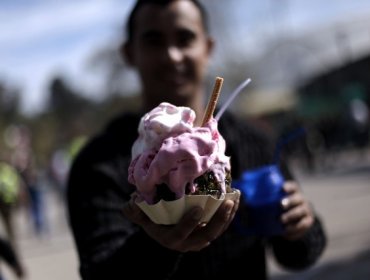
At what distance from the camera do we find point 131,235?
1794 mm

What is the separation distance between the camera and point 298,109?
102ft

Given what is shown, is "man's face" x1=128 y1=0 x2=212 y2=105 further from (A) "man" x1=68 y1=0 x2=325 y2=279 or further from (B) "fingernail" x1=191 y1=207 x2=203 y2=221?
(B) "fingernail" x1=191 y1=207 x2=203 y2=221

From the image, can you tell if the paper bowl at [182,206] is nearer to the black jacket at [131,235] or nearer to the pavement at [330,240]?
the black jacket at [131,235]

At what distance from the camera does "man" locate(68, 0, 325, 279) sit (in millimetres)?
1861

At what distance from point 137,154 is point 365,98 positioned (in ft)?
79.9

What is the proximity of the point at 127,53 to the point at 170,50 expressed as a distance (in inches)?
12.1

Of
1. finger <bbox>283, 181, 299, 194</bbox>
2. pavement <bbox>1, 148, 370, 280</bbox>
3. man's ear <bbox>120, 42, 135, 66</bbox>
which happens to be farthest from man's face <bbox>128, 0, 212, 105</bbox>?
pavement <bbox>1, 148, 370, 280</bbox>

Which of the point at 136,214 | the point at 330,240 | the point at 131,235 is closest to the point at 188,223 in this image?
the point at 136,214

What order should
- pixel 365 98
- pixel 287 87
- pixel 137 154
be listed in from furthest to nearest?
pixel 287 87 → pixel 365 98 → pixel 137 154

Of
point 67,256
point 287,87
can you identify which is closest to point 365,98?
point 287,87

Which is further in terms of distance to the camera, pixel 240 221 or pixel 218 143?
pixel 240 221

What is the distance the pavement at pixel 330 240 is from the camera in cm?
630

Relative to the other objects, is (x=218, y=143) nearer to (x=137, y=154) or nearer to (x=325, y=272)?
(x=137, y=154)

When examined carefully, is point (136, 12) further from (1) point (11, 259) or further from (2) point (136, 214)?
(1) point (11, 259)
